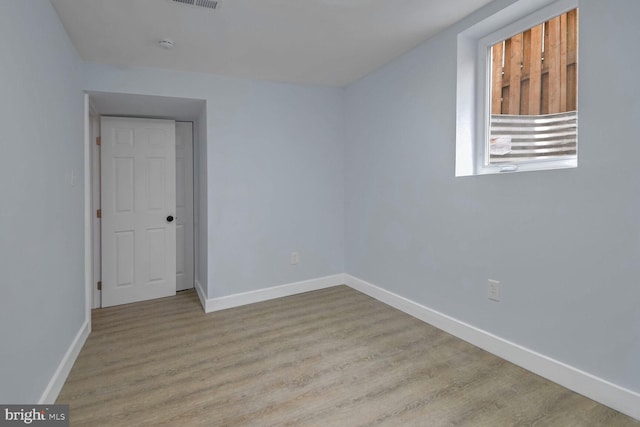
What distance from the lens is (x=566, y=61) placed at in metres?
2.00

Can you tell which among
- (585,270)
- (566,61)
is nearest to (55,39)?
(566,61)

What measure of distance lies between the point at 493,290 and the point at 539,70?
Result: 4.97 ft

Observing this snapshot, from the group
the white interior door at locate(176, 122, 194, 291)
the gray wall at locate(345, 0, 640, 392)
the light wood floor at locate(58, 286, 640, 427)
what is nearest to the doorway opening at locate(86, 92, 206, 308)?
the white interior door at locate(176, 122, 194, 291)

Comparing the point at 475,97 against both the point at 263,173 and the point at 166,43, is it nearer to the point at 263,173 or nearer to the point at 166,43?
the point at 263,173

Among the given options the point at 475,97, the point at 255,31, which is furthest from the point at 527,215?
the point at 255,31

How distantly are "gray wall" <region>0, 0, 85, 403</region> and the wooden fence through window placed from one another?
9.40 ft

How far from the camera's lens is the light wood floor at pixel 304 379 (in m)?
1.70

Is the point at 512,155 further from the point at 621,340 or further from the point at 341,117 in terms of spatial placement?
the point at 341,117

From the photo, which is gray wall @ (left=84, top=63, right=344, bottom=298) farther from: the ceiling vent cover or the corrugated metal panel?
the corrugated metal panel

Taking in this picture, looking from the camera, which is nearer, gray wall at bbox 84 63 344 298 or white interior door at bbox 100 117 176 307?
gray wall at bbox 84 63 344 298

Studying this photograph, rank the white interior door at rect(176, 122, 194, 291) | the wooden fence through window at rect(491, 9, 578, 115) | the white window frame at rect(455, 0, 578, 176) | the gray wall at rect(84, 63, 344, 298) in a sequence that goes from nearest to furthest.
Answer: the wooden fence through window at rect(491, 9, 578, 115) → the white window frame at rect(455, 0, 578, 176) → the gray wall at rect(84, 63, 344, 298) → the white interior door at rect(176, 122, 194, 291)

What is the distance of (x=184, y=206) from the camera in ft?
13.3

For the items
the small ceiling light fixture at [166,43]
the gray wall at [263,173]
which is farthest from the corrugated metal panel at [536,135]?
the small ceiling light fixture at [166,43]

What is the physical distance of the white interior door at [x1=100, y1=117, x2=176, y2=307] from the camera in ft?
11.5
